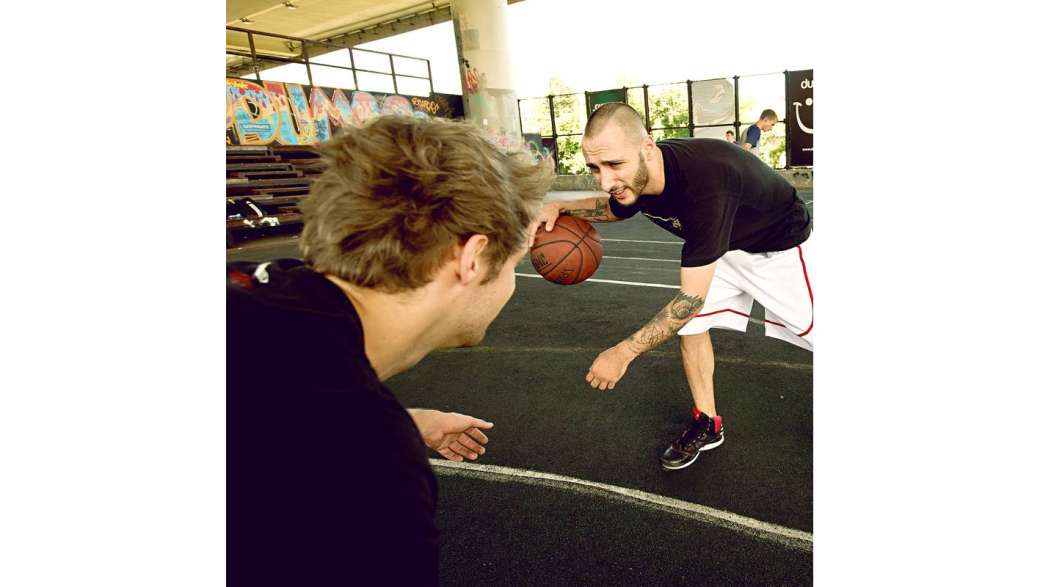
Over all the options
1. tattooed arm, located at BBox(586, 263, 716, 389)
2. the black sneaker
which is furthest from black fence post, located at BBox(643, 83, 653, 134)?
tattooed arm, located at BBox(586, 263, 716, 389)

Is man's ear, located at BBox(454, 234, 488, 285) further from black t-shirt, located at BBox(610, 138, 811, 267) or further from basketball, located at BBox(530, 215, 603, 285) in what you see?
basketball, located at BBox(530, 215, 603, 285)

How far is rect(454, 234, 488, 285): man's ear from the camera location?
3.62ft

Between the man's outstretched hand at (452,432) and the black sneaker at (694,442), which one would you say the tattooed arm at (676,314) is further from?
the black sneaker at (694,442)

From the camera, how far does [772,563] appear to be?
200 centimetres

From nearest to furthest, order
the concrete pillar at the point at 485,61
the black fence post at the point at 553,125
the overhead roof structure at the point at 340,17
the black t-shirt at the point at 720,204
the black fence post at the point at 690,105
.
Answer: the black t-shirt at the point at 720,204 < the concrete pillar at the point at 485,61 < the black fence post at the point at 690,105 < the black fence post at the point at 553,125 < the overhead roof structure at the point at 340,17

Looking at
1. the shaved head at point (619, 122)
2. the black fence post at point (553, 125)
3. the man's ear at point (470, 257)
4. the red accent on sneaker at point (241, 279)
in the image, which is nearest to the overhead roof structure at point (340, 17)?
the black fence post at point (553, 125)

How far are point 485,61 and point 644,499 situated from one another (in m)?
11.7

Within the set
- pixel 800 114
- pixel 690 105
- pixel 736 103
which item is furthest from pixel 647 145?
pixel 690 105

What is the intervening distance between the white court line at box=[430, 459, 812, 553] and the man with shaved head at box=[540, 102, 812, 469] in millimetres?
295

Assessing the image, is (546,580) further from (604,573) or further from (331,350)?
(331,350)

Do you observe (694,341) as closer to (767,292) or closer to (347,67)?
(767,292)

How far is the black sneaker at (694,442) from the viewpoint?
2.68 metres
